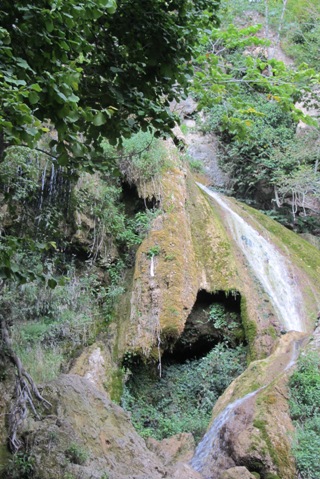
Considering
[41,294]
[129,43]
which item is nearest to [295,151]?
[41,294]

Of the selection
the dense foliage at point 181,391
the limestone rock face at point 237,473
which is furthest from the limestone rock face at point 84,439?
the dense foliage at point 181,391

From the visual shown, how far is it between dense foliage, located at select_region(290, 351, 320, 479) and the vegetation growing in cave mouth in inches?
83.0

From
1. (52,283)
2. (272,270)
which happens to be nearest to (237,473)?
(52,283)

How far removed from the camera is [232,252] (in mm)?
11453

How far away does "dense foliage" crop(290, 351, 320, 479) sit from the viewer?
20.7 feet

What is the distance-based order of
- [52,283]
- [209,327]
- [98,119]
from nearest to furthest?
[98,119] → [52,283] → [209,327]

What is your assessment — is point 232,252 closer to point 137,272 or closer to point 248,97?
point 137,272

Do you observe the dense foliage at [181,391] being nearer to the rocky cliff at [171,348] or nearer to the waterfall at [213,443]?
the rocky cliff at [171,348]

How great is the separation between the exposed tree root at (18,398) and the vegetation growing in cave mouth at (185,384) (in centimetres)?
407

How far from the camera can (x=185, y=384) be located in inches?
395

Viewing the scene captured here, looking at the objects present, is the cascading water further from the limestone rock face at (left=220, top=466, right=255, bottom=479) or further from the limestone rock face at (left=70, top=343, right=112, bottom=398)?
the limestone rock face at (left=70, top=343, right=112, bottom=398)

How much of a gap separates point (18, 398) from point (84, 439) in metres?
0.84

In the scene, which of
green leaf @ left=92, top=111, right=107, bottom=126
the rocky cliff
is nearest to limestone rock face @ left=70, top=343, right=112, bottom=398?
the rocky cliff

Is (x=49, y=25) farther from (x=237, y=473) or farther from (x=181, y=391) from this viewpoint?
(x=181, y=391)
